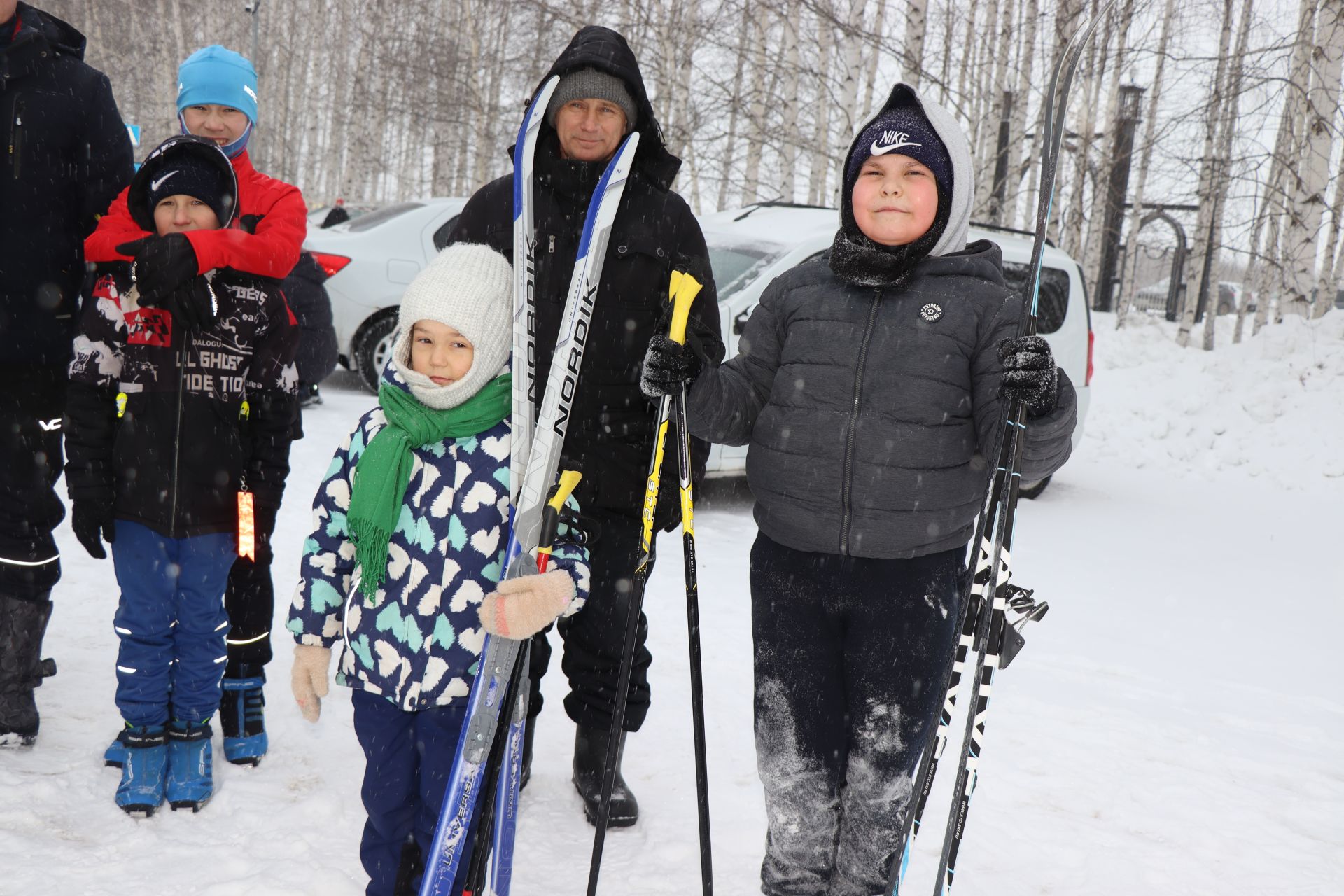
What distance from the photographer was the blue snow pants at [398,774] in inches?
83.8

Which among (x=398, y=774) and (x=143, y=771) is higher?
(x=398, y=774)

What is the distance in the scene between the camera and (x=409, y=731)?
7.11ft

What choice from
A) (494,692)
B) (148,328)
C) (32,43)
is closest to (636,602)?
(494,692)

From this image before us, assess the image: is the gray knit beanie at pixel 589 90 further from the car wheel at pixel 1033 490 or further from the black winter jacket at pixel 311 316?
the car wheel at pixel 1033 490

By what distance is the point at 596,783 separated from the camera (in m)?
2.85

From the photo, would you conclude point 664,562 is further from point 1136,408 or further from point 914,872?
point 1136,408

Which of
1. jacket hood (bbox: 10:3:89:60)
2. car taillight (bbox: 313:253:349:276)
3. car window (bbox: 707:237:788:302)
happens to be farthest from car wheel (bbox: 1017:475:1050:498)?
jacket hood (bbox: 10:3:89:60)

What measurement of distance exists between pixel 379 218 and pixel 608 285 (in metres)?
6.79

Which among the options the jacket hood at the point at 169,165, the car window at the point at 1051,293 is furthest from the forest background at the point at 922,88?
the jacket hood at the point at 169,165

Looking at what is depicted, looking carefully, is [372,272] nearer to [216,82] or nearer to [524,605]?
[216,82]

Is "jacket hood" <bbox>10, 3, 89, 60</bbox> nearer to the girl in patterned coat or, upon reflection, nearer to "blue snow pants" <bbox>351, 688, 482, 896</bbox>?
the girl in patterned coat

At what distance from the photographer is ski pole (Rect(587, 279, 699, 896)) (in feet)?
6.37

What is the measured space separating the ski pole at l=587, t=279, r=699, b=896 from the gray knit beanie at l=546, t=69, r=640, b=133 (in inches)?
30.5

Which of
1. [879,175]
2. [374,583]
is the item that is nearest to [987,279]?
[879,175]
